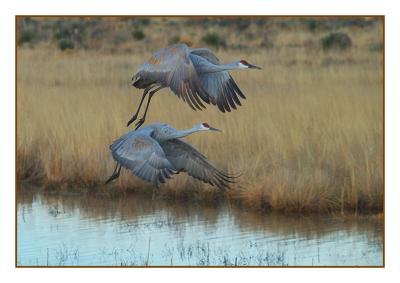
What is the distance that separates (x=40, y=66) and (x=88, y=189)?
2.19 meters

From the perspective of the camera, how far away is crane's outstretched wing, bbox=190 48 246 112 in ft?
32.8

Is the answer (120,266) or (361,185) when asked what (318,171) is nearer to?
(361,185)

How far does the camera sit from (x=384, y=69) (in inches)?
405

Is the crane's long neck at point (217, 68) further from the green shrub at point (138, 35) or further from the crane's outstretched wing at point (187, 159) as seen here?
the green shrub at point (138, 35)

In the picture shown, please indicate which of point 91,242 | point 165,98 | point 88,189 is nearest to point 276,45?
point 165,98

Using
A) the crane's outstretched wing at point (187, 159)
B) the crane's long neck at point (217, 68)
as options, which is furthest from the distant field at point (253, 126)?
the crane's long neck at point (217, 68)

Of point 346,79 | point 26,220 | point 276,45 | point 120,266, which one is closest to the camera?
point 120,266

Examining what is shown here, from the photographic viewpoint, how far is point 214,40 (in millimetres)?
13984

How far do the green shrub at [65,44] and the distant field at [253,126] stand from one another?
0.13 meters

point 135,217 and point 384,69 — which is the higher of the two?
point 384,69

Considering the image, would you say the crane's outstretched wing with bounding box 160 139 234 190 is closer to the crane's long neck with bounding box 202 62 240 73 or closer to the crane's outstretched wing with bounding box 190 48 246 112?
the crane's outstretched wing with bounding box 190 48 246 112

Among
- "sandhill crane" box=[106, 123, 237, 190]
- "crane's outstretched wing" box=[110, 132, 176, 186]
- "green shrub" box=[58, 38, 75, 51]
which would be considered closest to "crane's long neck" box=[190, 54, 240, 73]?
"sandhill crane" box=[106, 123, 237, 190]

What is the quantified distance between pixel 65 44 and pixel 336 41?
3417 millimetres

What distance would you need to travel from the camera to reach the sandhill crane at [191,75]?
9.49 metres
